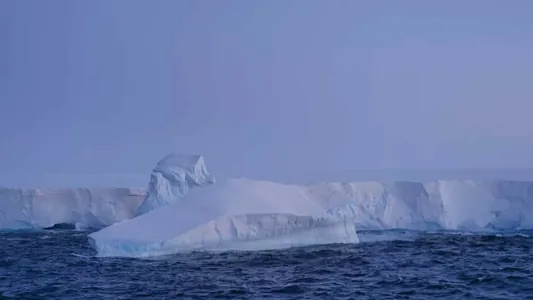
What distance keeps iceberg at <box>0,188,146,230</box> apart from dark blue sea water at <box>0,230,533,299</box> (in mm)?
9509

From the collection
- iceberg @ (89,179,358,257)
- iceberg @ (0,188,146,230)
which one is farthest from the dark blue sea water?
iceberg @ (0,188,146,230)

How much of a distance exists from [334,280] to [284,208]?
4718mm

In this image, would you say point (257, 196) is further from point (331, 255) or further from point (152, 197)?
point (152, 197)

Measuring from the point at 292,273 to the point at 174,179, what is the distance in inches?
420

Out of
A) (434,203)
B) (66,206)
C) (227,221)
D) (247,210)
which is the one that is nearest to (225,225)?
(227,221)

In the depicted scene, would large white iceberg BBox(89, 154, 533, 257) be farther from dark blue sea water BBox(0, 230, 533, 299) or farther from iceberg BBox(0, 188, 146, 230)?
iceberg BBox(0, 188, 146, 230)

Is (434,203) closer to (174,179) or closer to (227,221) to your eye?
(174,179)

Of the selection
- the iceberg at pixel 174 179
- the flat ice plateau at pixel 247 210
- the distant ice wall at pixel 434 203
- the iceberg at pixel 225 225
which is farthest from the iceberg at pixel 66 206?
the iceberg at pixel 225 225

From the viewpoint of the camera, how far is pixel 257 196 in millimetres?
17031

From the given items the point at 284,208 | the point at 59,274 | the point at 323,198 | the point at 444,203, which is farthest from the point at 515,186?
the point at 59,274

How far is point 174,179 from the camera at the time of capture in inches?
888

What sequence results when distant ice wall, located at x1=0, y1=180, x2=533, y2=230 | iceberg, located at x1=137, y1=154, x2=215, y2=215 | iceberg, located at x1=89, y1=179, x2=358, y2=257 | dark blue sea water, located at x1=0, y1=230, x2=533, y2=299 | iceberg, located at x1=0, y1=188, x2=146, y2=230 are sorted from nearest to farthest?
1. dark blue sea water, located at x1=0, y1=230, x2=533, y2=299
2. iceberg, located at x1=89, y1=179, x2=358, y2=257
3. iceberg, located at x1=137, y1=154, x2=215, y2=215
4. distant ice wall, located at x1=0, y1=180, x2=533, y2=230
5. iceberg, located at x1=0, y1=188, x2=146, y2=230

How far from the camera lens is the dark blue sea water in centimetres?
1067

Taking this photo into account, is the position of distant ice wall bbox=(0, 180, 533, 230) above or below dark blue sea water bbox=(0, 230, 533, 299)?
above
